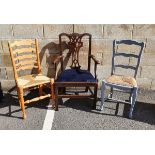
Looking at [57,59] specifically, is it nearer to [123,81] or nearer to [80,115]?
[80,115]

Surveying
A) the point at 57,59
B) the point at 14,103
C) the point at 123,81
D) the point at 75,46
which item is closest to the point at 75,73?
the point at 57,59

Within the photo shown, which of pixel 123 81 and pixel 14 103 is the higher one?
pixel 123 81

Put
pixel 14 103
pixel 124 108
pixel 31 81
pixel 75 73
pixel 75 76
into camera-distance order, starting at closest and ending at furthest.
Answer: pixel 31 81
pixel 75 76
pixel 75 73
pixel 124 108
pixel 14 103

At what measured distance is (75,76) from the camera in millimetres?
4117

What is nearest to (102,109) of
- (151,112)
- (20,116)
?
(151,112)

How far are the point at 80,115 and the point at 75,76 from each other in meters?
0.72

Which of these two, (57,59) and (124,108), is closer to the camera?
(57,59)

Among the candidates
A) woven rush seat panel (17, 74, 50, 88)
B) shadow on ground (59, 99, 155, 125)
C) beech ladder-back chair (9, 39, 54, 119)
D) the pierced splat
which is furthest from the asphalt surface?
the pierced splat

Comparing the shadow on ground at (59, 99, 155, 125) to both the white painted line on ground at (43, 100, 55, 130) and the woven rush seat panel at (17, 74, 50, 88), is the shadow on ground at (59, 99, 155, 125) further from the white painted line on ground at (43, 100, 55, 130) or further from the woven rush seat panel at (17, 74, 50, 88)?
the woven rush seat panel at (17, 74, 50, 88)

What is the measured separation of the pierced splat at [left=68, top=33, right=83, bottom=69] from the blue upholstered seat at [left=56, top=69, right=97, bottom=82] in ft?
0.98

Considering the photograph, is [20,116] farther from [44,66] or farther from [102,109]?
[102,109]

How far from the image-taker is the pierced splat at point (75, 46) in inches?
170

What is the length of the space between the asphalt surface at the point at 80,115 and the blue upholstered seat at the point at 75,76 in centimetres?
64

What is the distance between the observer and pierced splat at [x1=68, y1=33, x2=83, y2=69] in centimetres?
433
